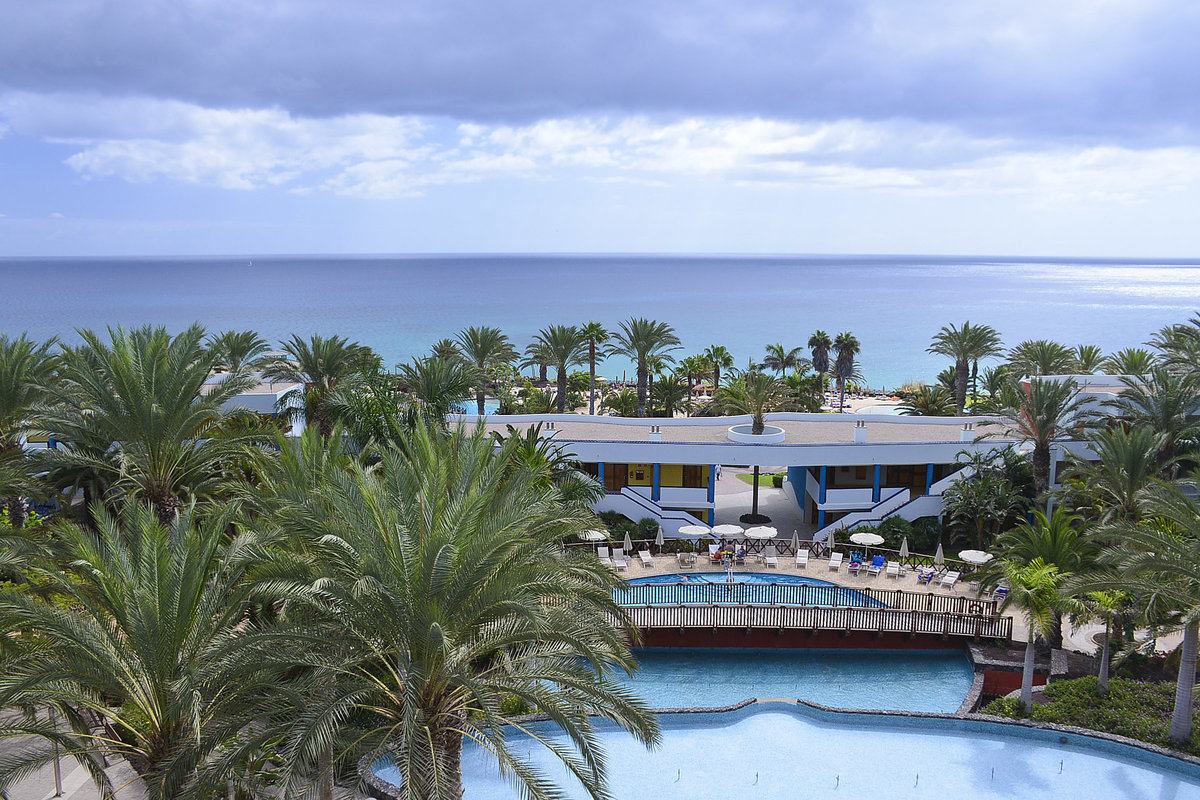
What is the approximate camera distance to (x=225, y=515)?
11.9m

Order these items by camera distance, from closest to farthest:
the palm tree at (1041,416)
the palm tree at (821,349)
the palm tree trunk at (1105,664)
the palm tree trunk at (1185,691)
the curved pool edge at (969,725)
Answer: the curved pool edge at (969,725), the palm tree trunk at (1185,691), the palm tree trunk at (1105,664), the palm tree at (1041,416), the palm tree at (821,349)

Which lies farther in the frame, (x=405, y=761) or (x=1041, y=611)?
(x=1041, y=611)

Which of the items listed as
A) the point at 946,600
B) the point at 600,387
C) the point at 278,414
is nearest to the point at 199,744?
the point at 946,600

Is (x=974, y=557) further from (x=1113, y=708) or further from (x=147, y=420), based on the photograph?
(x=147, y=420)

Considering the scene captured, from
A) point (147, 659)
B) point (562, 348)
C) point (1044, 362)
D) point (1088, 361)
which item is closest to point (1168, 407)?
point (1044, 362)

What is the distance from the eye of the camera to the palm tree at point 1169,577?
15.8 m

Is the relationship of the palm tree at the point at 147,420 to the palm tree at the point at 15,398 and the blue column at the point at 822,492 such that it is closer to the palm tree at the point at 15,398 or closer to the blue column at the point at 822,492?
the palm tree at the point at 15,398

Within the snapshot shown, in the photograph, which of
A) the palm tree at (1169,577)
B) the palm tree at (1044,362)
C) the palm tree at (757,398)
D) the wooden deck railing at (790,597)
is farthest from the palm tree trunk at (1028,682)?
the palm tree at (1044,362)

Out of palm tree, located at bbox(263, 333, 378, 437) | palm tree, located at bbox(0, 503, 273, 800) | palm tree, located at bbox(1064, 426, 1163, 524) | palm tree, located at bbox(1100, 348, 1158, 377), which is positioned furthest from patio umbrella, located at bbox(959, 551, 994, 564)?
palm tree, located at bbox(0, 503, 273, 800)

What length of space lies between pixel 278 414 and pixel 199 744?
23.7m

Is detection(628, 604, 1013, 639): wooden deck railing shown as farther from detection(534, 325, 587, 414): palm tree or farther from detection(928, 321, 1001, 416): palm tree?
detection(928, 321, 1001, 416): palm tree

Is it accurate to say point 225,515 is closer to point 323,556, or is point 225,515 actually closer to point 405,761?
point 323,556

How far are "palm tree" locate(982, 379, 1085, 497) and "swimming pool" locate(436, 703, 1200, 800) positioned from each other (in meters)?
12.4

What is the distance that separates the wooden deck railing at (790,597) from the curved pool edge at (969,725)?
4584 mm
